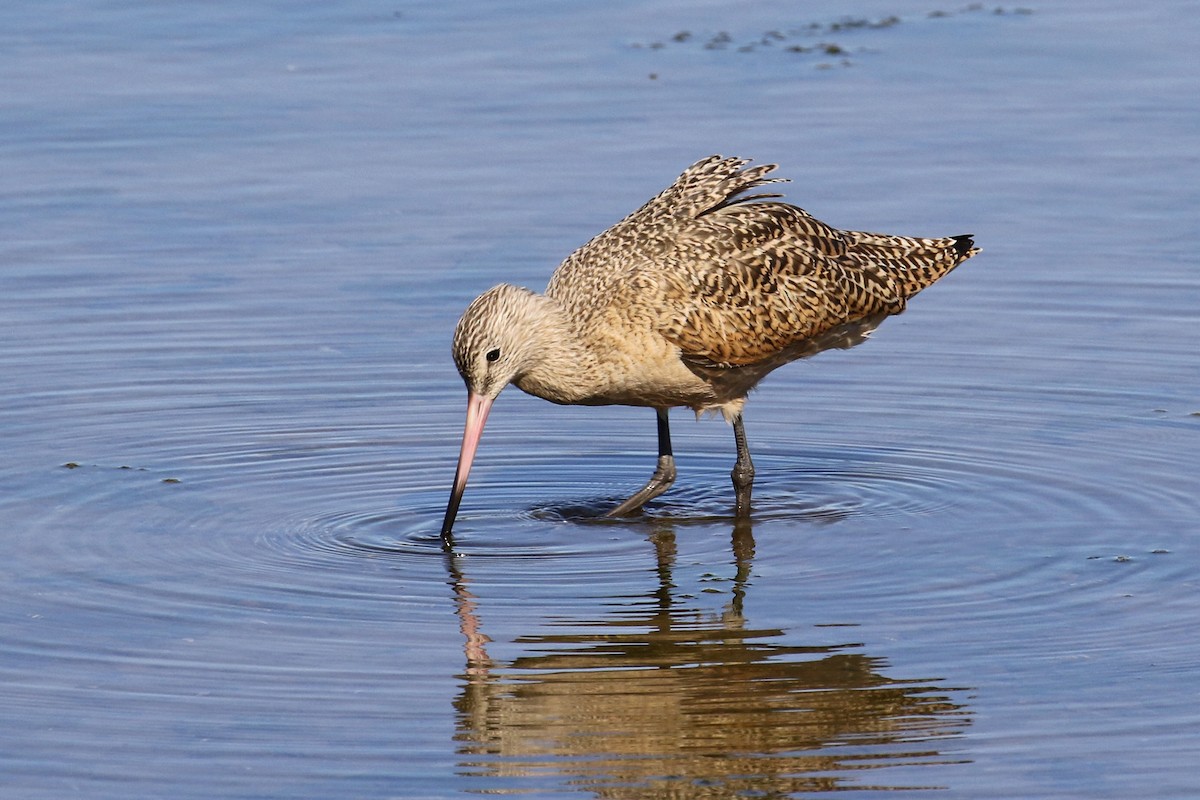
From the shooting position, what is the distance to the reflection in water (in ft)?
19.3

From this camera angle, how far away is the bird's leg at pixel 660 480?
856cm

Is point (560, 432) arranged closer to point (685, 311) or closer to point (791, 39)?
point (685, 311)

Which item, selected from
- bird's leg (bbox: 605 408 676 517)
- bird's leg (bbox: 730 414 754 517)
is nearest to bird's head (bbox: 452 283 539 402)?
bird's leg (bbox: 605 408 676 517)

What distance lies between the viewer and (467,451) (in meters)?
8.00

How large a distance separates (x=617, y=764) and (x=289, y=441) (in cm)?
366

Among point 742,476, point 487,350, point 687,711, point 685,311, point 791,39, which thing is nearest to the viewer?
point 687,711

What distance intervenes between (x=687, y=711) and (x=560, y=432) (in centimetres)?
A: 332

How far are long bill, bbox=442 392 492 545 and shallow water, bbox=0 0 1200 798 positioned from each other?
0.22 metres

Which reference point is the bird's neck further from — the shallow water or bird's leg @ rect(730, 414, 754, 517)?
bird's leg @ rect(730, 414, 754, 517)

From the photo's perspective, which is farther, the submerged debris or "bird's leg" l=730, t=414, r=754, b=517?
the submerged debris

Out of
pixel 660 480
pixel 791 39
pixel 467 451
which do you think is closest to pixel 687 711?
pixel 467 451

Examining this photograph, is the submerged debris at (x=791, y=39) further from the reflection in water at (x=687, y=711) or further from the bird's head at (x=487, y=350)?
the reflection in water at (x=687, y=711)

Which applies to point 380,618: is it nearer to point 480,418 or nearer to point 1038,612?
point 480,418

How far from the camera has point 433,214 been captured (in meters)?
12.1
